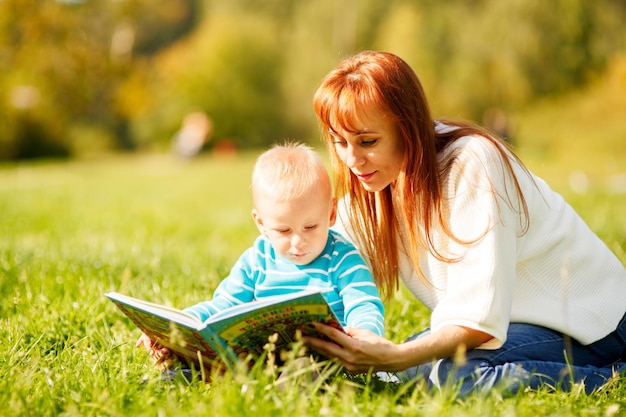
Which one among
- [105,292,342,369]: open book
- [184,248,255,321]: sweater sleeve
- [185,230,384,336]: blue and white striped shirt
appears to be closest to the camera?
[105,292,342,369]: open book

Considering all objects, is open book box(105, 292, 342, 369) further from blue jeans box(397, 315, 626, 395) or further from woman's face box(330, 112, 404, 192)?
woman's face box(330, 112, 404, 192)

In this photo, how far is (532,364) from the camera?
251cm

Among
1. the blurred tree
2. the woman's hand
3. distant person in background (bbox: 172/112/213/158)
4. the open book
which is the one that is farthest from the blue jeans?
the blurred tree

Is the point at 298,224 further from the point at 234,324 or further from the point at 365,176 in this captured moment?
the point at 234,324

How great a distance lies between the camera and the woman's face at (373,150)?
255cm

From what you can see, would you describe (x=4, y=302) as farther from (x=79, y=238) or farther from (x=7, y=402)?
(x=79, y=238)

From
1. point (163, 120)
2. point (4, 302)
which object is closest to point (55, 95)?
point (163, 120)

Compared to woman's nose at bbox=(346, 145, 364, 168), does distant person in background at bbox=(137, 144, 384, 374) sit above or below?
below

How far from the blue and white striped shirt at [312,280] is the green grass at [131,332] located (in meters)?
0.28

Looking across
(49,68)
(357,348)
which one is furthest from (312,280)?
(49,68)

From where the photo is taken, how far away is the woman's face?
255 centimetres

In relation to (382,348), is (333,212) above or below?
above

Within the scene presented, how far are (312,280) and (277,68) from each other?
3580 cm

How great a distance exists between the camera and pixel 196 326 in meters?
2.17
